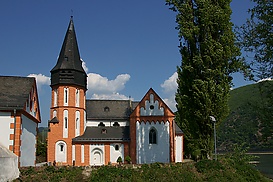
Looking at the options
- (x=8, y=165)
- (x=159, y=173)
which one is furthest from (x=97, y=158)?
(x=8, y=165)

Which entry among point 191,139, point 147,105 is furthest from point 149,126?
point 191,139

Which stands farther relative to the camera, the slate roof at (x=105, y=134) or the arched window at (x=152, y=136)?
the slate roof at (x=105, y=134)

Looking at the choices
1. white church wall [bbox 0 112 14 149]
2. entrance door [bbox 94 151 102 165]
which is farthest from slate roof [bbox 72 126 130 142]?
white church wall [bbox 0 112 14 149]

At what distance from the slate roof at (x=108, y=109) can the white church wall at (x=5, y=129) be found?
23.7 m

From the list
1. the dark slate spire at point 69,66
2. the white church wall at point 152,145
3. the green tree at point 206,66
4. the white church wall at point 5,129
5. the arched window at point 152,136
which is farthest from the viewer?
the dark slate spire at point 69,66

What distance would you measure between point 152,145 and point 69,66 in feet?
46.3

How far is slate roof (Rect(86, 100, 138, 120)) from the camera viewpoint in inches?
1702

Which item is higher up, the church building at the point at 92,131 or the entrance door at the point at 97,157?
the church building at the point at 92,131

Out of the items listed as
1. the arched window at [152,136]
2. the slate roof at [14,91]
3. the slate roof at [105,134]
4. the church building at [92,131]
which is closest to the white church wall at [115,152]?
the church building at [92,131]

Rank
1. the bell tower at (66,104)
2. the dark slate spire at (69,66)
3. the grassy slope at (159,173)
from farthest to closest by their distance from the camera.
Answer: the dark slate spire at (69,66)
the bell tower at (66,104)
the grassy slope at (159,173)

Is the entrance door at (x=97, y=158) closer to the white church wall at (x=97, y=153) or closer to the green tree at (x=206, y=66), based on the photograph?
the white church wall at (x=97, y=153)

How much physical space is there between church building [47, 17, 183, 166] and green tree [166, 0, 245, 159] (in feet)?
41.3

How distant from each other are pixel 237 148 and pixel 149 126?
46.5 feet

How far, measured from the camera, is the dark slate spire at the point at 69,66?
3909 cm
